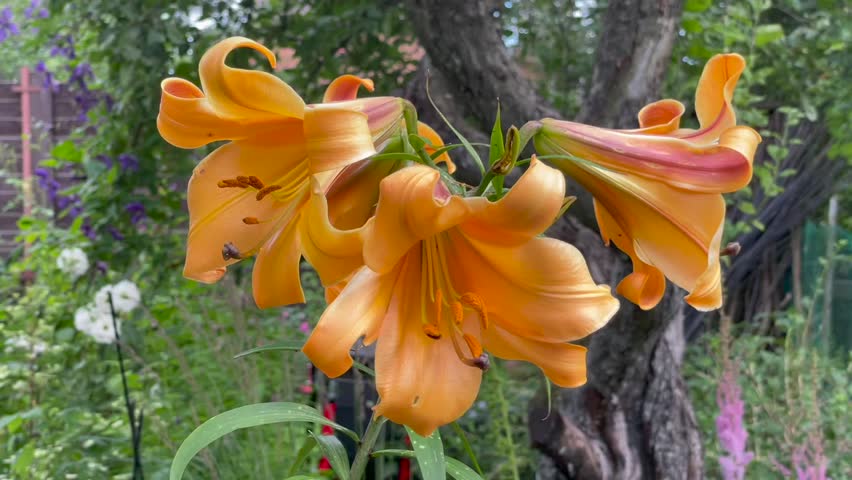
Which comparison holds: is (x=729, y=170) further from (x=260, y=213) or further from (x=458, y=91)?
(x=458, y=91)

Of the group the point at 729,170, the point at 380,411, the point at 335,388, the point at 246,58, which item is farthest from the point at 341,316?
the point at 335,388

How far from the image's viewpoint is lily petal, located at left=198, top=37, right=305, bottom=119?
0.57 metres

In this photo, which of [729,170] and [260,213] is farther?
[260,213]

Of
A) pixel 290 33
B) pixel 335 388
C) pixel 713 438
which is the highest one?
pixel 290 33

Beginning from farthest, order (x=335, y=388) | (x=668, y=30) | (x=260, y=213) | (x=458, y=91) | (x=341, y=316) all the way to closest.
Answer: (x=335, y=388) → (x=458, y=91) → (x=668, y=30) → (x=260, y=213) → (x=341, y=316)

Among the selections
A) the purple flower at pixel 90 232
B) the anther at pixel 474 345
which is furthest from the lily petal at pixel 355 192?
the purple flower at pixel 90 232

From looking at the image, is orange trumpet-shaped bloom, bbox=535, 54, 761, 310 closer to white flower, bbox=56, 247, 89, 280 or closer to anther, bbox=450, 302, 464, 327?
anther, bbox=450, 302, 464, 327

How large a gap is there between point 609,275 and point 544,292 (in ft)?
5.24

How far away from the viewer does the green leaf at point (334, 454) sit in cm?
78

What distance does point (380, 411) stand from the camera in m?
0.58

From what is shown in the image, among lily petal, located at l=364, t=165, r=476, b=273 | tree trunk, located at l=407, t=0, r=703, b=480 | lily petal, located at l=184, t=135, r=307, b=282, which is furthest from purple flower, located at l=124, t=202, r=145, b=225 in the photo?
lily petal, located at l=364, t=165, r=476, b=273

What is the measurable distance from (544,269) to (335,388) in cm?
226

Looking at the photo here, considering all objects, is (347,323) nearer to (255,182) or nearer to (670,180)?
(255,182)

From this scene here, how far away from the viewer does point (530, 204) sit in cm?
54
